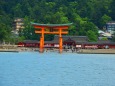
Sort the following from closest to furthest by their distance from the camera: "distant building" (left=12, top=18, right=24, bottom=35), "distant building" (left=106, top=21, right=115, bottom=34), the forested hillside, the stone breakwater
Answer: the stone breakwater
the forested hillside
"distant building" (left=106, top=21, right=115, bottom=34)
"distant building" (left=12, top=18, right=24, bottom=35)

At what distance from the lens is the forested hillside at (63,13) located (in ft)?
275

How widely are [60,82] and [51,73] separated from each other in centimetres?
482

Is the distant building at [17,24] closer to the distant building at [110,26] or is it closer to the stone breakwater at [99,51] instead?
the distant building at [110,26]

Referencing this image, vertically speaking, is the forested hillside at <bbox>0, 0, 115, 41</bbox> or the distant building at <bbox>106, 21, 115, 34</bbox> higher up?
the forested hillside at <bbox>0, 0, 115, 41</bbox>

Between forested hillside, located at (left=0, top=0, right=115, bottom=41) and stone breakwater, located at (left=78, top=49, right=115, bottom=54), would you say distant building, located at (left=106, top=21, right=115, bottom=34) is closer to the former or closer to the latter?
forested hillside, located at (left=0, top=0, right=115, bottom=41)

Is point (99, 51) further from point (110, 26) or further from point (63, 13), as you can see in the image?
point (63, 13)

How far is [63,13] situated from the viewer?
91.4 meters

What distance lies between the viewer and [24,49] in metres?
73.6

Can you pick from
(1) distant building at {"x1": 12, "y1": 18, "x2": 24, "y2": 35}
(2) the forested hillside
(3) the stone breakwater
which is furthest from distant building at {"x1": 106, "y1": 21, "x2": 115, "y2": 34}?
(3) the stone breakwater

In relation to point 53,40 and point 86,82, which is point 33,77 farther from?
point 53,40

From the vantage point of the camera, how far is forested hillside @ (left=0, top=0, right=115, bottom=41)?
83.8 metres

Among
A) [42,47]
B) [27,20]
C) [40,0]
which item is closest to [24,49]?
[42,47]

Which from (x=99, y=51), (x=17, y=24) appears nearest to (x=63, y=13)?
(x=17, y=24)

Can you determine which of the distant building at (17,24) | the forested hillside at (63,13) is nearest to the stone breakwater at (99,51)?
the forested hillside at (63,13)
